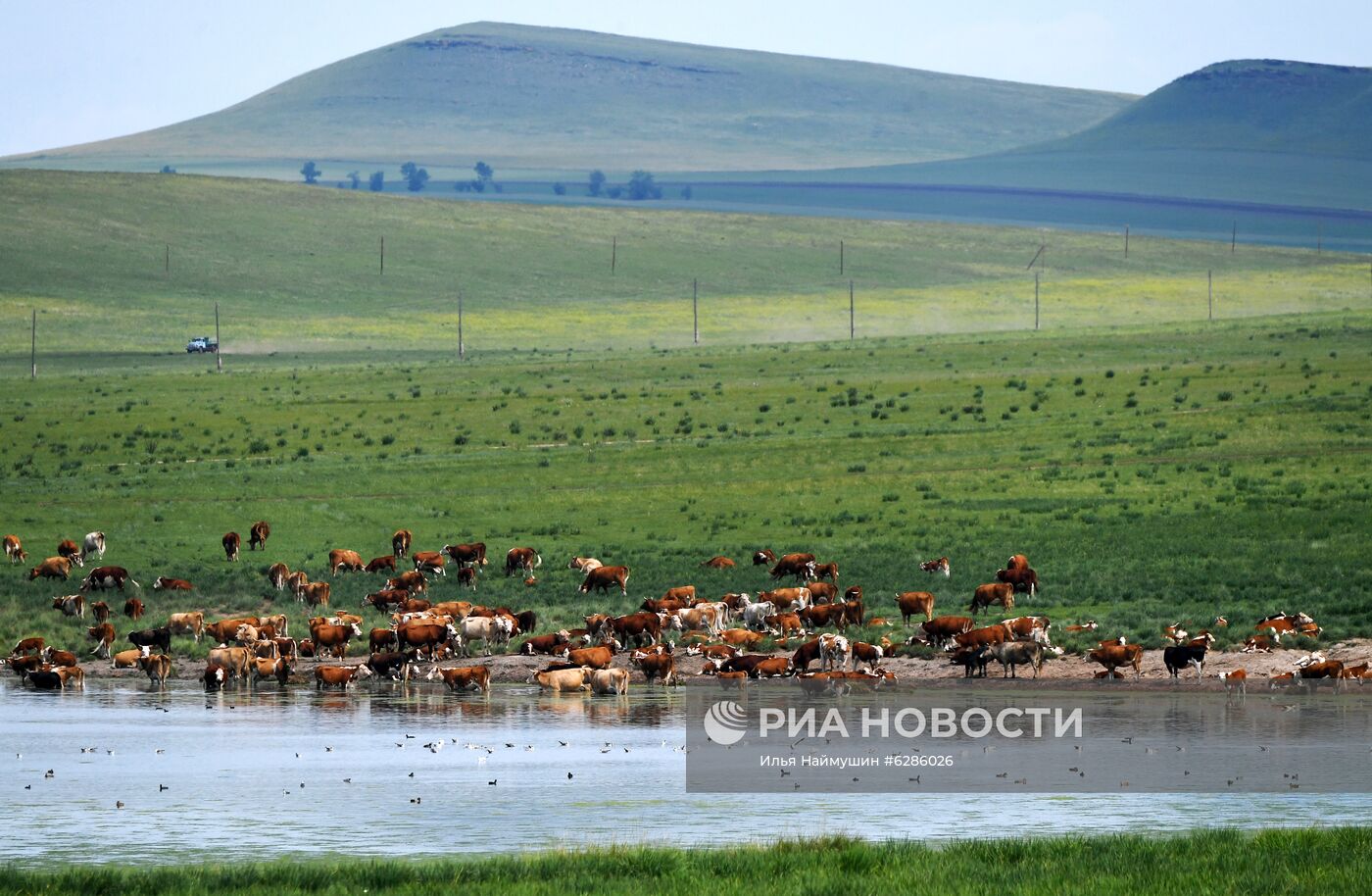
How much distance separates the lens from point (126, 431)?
6738cm

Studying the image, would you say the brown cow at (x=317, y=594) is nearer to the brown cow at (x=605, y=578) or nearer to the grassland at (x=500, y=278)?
the brown cow at (x=605, y=578)

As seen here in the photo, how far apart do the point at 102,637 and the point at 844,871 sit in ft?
71.6

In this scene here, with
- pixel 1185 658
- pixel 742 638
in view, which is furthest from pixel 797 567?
pixel 1185 658

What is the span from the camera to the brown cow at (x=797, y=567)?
3909cm

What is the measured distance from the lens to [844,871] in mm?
15688

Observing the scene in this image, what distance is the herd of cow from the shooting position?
2892 cm

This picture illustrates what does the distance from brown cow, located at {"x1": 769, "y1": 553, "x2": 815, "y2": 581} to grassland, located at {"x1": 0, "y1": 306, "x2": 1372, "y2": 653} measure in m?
0.74

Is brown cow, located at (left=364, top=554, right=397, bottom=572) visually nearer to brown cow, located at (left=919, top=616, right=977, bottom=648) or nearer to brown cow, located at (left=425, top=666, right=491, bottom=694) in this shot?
brown cow, located at (left=425, top=666, right=491, bottom=694)

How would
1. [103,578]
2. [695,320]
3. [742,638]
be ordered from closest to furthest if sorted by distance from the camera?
[742,638] < [103,578] < [695,320]

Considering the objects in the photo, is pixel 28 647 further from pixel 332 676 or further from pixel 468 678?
pixel 468 678

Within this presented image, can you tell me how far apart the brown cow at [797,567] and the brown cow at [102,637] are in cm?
1349

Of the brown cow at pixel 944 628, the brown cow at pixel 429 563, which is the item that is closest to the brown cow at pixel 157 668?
the brown cow at pixel 429 563

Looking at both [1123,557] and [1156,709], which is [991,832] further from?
[1123,557]

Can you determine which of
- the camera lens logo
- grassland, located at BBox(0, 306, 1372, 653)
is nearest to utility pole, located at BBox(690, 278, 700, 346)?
grassland, located at BBox(0, 306, 1372, 653)
